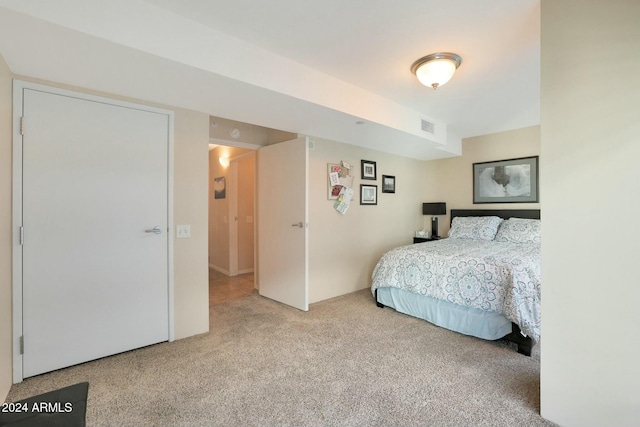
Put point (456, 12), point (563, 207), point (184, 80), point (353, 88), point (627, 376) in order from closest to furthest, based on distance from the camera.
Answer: point (627, 376) → point (563, 207) → point (456, 12) → point (184, 80) → point (353, 88)

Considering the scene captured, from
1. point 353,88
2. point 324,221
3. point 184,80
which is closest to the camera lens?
point 184,80

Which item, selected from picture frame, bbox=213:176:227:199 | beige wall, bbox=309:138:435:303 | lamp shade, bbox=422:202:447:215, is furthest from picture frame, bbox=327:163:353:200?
picture frame, bbox=213:176:227:199

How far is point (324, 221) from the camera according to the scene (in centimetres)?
370

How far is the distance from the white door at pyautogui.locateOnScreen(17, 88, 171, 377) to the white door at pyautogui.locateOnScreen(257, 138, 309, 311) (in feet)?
4.33

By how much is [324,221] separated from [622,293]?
2745 millimetres

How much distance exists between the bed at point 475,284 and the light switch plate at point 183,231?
2.07 m

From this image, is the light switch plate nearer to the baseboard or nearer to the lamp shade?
the baseboard

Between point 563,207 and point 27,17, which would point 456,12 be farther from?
point 27,17

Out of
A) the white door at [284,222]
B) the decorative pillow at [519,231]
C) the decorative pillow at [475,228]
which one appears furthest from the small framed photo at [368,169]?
the decorative pillow at [519,231]

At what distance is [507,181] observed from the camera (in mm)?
4277

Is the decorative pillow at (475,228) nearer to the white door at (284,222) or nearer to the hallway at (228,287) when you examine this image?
the white door at (284,222)

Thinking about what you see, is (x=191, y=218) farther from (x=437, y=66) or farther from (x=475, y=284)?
(x=475, y=284)

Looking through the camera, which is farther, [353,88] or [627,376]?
[353,88]

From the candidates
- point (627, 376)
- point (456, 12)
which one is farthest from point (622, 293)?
point (456, 12)
